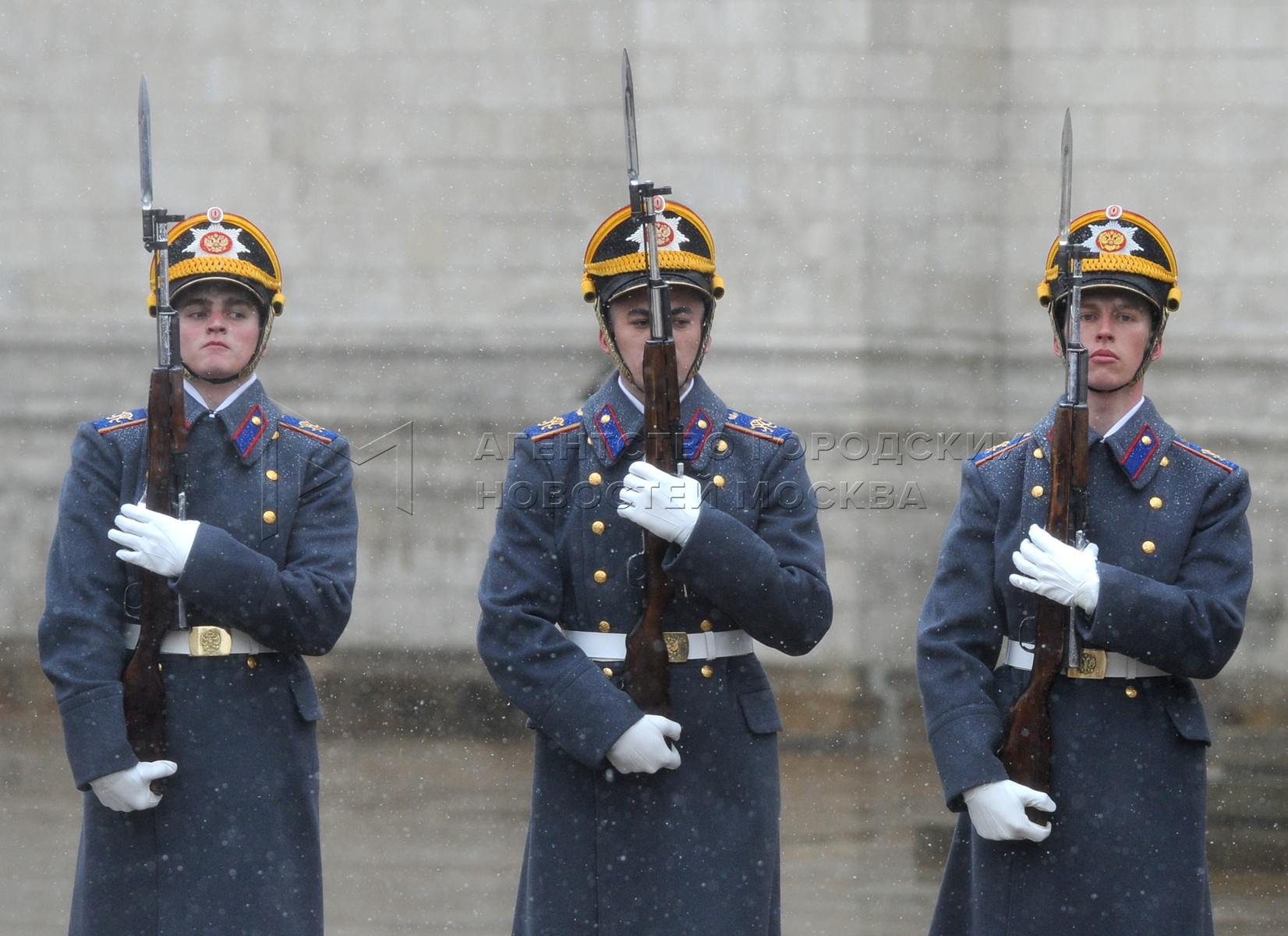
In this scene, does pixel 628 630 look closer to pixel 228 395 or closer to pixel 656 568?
pixel 656 568

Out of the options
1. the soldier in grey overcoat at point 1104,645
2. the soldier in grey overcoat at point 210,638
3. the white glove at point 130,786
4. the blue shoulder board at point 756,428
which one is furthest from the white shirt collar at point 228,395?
the soldier in grey overcoat at point 1104,645

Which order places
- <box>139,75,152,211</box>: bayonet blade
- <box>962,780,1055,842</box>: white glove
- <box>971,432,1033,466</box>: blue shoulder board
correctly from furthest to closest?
<box>139,75,152,211</box>: bayonet blade → <box>971,432,1033,466</box>: blue shoulder board → <box>962,780,1055,842</box>: white glove

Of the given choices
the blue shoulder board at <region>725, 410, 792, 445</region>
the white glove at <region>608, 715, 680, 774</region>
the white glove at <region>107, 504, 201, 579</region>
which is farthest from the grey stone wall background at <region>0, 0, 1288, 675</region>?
the white glove at <region>107, 504, 201, 579</region>

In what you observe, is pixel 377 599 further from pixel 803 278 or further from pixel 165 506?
pixel 165 506

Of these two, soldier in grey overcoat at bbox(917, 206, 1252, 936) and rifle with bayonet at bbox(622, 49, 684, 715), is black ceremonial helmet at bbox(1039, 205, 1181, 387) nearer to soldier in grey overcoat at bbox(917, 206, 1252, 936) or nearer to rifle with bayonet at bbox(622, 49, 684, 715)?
soldier in grey overcoat at bbox(917, 206, 1252, 936)

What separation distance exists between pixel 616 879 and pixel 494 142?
615cm

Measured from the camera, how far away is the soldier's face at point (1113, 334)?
12.4ft

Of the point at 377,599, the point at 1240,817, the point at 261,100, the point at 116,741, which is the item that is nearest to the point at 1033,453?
the point at 116,741

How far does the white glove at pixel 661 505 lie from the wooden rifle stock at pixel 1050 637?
776mm

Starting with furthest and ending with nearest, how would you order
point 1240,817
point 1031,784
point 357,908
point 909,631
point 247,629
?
1. point 909,631
2. point 1240,817
3. point 357,908
4. point 247,629
5. point 1031,784

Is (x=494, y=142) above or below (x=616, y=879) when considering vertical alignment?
above

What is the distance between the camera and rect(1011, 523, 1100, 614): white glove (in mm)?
3533

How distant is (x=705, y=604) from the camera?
3.78 m

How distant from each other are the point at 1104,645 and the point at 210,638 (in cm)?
197
